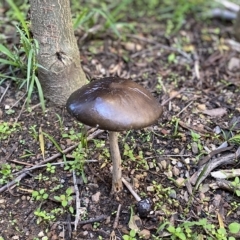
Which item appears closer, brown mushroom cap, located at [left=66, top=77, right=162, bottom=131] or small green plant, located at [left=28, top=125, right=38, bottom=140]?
brown mushroom cap, located at [left=66, top=77, right=162, bottom=131]

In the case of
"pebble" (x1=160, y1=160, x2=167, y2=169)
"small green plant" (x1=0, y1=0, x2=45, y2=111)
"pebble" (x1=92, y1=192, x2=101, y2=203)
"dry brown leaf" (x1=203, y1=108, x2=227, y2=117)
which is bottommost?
"pebble" (x1=92, y1=192, x2=101, y2=203)

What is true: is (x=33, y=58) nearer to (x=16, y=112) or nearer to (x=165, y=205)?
(x=16, y=112)

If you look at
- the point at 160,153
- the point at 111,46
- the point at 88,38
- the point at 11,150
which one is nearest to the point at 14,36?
the point at 88,38

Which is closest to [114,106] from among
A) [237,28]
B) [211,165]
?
[211,165]

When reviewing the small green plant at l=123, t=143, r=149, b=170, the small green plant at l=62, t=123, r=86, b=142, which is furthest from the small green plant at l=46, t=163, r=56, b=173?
the small green plant at l=123, t=143, r=149, b=170

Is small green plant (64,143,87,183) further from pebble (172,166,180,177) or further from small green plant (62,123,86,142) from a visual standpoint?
pebble (172,166,180,177)

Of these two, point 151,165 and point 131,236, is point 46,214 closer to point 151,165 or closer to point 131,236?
point 131,236
